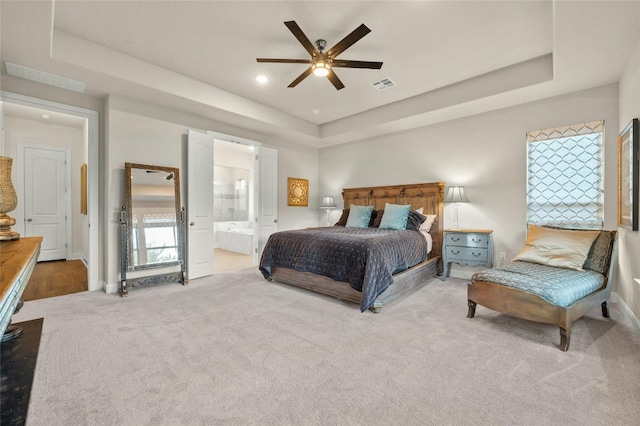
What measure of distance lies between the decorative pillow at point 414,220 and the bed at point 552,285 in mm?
1487

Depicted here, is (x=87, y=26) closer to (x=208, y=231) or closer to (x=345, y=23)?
(x=345, y=23)

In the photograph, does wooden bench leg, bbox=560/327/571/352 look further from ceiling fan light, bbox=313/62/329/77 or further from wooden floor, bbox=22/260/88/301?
wooden floor, bbox=22/260/88/301

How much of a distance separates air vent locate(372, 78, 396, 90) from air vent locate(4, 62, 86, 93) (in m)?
3.73

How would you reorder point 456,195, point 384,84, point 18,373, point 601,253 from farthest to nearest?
point 456,195
point 384,84
point 601,253
point 18,373

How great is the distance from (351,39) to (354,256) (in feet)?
6.91

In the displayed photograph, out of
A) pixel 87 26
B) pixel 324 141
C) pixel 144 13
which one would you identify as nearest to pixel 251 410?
pixel 144 13

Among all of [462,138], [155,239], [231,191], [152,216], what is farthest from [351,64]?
[231,191]

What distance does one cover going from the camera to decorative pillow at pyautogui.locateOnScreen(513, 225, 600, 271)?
2844mm

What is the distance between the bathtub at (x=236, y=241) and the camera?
6.66 meters

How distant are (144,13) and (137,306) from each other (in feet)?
9.81

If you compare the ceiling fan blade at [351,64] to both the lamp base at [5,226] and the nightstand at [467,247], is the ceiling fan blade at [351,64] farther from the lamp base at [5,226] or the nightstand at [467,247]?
the lamp base at [5,226]

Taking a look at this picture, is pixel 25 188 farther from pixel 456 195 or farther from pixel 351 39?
pixel 456 195

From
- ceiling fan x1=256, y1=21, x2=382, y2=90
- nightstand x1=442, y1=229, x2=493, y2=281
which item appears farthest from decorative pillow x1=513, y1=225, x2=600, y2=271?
ceiling fan x1=256, y1=21, x2=382, y2=90

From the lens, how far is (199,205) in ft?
15.0
